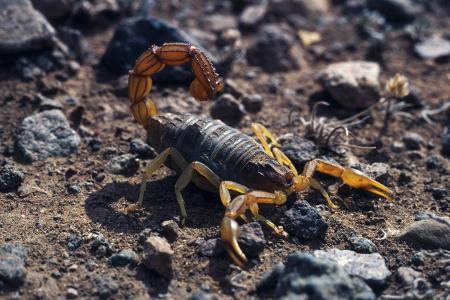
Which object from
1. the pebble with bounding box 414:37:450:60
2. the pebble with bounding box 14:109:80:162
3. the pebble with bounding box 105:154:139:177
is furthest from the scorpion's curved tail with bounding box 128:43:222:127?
the pebble with bounding box 414:37:450:60

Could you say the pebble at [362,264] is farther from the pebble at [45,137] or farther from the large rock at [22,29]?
the large rock at [22,29]

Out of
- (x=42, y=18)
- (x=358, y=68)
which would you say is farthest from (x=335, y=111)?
(x=42, y=18)

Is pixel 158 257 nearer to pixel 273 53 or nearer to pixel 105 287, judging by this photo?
pixel 105 287

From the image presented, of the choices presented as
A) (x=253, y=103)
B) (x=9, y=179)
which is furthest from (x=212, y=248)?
(x=253, y=103)

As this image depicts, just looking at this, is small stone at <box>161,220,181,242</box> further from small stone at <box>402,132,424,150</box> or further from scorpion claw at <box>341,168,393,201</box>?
small stone at <box>402,132,424,150</box>

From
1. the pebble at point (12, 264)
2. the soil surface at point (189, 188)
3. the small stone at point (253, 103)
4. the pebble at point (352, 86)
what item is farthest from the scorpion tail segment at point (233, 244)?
the pebble at point (352, 86)
